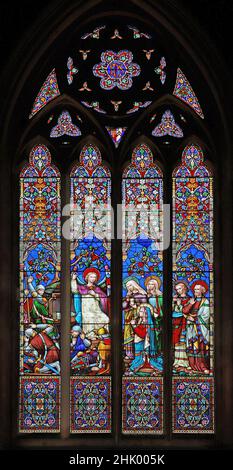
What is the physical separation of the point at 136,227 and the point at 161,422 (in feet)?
5.27

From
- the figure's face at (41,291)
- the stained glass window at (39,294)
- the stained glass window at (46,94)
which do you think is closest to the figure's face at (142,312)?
the stained glass window at (39,294)

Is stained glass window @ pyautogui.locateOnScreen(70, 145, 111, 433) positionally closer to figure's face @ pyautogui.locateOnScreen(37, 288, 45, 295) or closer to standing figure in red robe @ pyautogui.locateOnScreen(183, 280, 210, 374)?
figure's face @ pyautogui.locateOnScreen(37, 288, 45, 295)

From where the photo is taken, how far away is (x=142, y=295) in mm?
9172

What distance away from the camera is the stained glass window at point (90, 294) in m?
9.05

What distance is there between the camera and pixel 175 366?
9.09 m

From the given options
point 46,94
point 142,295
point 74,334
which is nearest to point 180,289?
point 142,295

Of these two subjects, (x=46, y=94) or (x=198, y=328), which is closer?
(x=198, y=328)

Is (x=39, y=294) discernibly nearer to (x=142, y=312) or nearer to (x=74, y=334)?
(x=74, y=334)

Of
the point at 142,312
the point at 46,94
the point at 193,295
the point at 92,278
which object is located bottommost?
the point at 142,312

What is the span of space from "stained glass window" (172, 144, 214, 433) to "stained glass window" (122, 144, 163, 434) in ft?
0.46

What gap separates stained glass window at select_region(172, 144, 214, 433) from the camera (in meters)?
9.05

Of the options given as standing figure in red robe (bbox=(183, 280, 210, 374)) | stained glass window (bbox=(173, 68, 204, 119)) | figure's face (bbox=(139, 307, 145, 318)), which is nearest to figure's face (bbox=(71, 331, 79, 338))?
figure's face (bbox=(139, 307, 145, 318))

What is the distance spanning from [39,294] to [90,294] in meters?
0.42
